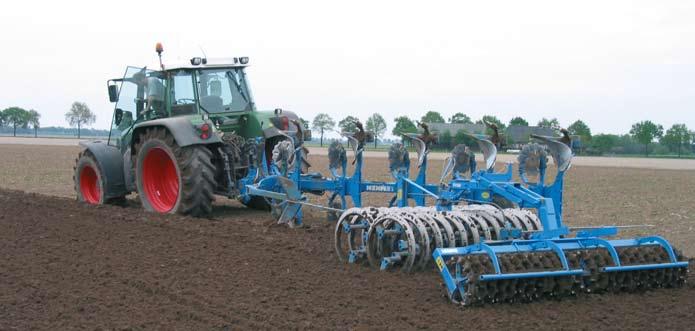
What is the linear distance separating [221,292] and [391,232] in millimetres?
1551

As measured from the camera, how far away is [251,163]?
9906 millimetres

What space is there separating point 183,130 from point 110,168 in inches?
74.7

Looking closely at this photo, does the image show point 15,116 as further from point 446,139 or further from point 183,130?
point 183,130

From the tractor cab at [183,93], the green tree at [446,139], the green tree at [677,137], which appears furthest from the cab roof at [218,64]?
the green tree at [677,137]

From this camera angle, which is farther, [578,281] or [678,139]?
[678,139]

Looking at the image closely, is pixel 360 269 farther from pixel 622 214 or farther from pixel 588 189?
pixel 588 189

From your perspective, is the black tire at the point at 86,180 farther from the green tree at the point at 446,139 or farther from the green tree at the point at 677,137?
the green tree at the point at 677,137

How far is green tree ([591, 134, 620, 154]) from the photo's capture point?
197 ft

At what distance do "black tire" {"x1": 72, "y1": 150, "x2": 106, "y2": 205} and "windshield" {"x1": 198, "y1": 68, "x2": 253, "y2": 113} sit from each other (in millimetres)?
2088

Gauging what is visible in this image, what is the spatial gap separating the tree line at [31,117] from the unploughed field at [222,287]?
91832mm

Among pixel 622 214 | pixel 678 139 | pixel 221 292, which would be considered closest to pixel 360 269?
pixel 221 292

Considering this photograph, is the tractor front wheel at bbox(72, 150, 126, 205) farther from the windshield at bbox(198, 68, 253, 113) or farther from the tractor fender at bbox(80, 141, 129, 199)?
the windshield at bbox(198, 68, 253, 113)

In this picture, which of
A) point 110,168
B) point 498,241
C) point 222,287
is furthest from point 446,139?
point 222,287

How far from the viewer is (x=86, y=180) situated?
36.7 ft
